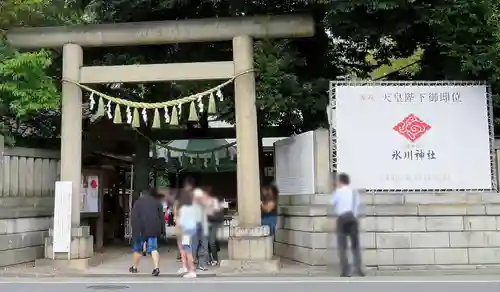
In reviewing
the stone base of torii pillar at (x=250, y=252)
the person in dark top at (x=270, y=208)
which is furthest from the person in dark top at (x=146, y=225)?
the person in dark top at (x=270, y=208)

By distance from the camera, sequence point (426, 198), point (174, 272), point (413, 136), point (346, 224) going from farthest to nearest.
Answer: point (413, 136) < point (426, 198) < point (174, 272) < point (346, 224)

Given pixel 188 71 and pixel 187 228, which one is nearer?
pixel 187 228

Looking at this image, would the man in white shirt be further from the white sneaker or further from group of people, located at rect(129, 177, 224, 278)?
the white sneaker

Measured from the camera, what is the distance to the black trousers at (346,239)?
10367mm

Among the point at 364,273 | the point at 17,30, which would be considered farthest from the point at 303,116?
the point at 17,30

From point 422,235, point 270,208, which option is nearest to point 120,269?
point 270,208

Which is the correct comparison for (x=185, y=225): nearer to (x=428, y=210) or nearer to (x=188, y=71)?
(x=188, y=71)

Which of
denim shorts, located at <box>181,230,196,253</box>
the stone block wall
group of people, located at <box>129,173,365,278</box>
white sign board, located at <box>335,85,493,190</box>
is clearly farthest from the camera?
the stone block wall

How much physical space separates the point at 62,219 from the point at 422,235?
25.7 feet

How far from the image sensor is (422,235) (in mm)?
11484

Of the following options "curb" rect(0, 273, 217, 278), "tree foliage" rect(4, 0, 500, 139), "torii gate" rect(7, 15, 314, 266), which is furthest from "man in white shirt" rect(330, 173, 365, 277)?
"tree foliage" rect(4, 0, 500, 139)
